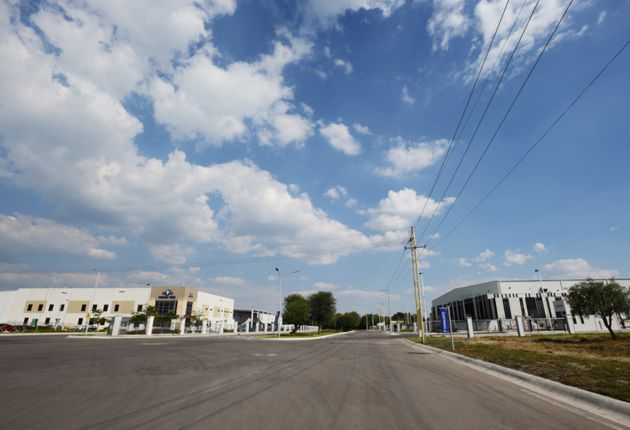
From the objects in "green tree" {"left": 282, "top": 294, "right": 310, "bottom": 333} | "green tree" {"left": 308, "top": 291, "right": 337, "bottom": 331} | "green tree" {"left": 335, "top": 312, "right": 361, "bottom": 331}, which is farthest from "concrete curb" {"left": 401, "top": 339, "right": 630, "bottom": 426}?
"green tree" {"left": 335, "top": 312, "right": 361, "bottom": 331}

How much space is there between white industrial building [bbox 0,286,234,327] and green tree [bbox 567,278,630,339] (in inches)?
3069

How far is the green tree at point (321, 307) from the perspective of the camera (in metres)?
89.2

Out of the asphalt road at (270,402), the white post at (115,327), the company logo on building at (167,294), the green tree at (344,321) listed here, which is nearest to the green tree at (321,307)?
the company logo on building at (167,294)

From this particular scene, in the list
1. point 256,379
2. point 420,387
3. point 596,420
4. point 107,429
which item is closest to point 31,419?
point 107,429

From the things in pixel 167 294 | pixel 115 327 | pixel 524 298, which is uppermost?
pixel 167 294

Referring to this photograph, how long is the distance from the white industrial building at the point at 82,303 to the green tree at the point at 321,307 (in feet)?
88.4

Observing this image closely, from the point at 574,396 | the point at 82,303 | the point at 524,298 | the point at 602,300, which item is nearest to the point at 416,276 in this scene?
the point at 602,300

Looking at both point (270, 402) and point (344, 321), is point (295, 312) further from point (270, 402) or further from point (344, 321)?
point (344, 321)

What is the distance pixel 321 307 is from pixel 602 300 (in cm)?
6392

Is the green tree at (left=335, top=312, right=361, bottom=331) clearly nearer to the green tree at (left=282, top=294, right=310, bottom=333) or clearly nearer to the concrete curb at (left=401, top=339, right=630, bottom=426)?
the green tree at (left=282, top=294, right=310, bottom=333)

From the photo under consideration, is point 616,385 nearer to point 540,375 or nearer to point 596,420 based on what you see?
point 540,375

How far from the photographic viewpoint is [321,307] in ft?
294

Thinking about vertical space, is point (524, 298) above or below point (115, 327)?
above

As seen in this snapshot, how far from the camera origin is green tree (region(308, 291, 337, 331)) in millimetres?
89188
